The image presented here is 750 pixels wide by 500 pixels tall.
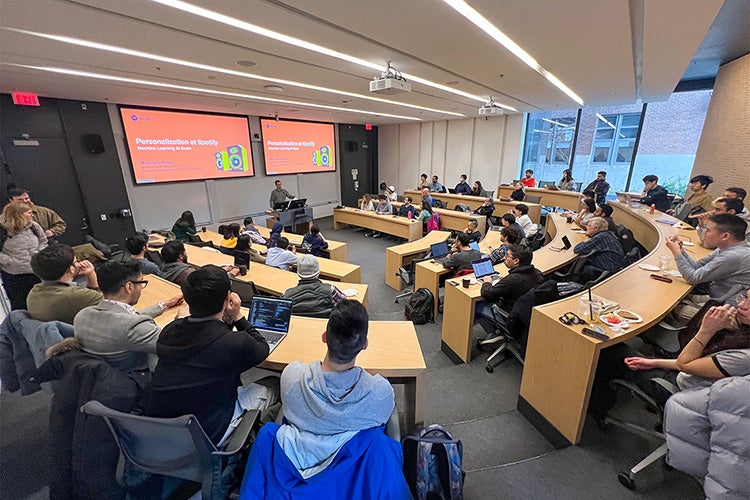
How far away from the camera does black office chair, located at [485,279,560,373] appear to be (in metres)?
2.53

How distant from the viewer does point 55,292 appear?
1918 millimetres

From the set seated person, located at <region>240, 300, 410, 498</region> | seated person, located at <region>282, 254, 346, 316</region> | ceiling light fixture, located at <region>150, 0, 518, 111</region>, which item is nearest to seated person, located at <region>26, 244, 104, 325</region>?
seated person, located at <region>282, 254, 346, 316</region>

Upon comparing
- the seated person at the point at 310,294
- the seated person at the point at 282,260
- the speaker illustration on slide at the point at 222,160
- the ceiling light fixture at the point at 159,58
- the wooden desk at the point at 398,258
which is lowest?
the wooden desk at the point at 398,258

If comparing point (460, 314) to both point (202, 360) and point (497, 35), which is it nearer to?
point (202, 360)

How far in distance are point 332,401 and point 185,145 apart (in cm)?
827

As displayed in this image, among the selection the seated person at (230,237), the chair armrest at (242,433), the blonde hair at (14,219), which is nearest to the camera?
the chair armrest at (242,433)

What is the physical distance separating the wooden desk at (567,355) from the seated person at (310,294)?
1573mm

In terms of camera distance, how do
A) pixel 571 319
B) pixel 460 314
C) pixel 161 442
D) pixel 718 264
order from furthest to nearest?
pixel 460 314 < pixel 718 264 < pixel 571 319 < pixel 161 442

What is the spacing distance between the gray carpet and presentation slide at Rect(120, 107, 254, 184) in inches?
230

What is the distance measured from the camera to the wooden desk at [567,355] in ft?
6.21

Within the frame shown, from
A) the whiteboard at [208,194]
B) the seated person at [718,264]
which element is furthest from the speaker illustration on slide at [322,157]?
the seated person at [718,264]

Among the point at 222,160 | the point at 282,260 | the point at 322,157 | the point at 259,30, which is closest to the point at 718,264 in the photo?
the point at 282,260

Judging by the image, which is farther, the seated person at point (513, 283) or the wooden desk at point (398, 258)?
the wooden desk at point (398, 258)

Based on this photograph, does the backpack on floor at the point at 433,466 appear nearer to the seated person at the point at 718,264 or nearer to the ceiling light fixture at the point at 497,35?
the seated person at the point at 718,264
